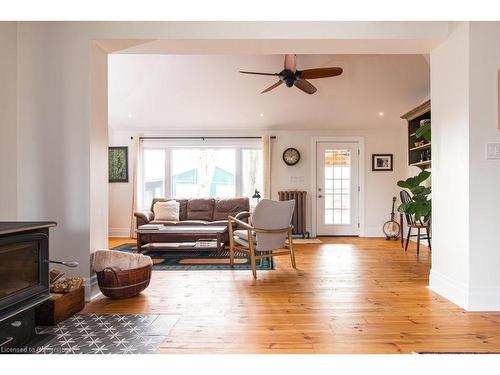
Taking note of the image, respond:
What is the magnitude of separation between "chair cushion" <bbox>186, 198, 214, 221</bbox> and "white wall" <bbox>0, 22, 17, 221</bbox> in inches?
139

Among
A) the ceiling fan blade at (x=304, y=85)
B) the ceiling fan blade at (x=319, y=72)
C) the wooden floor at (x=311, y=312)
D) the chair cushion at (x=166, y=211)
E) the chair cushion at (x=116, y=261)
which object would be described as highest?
the ceiling fan blade at (x=319, y=72)

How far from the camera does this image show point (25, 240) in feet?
5.70

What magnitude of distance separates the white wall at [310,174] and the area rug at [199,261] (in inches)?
91.3

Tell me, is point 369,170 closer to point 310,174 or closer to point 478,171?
point 310,174

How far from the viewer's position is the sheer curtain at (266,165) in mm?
6406

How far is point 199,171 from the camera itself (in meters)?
6.72

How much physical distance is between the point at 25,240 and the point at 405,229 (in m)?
6.17

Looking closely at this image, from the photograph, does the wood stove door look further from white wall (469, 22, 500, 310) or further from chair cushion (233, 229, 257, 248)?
white wall (469, 22, 500, 310)

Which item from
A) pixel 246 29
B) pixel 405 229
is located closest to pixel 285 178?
pixel 405 229

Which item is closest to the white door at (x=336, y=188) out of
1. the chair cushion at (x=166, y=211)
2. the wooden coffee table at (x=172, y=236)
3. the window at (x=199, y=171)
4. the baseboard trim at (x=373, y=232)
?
the baseboard trim at (x=373, y=232)

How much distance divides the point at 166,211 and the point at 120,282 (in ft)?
11.0

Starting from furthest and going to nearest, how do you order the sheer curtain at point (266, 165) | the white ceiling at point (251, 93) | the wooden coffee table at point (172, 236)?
1. the sheer curtain at point (266, 165)
2. the white ceiling at point (251, 93)
3. the wooden coffee table at point (172, 236)

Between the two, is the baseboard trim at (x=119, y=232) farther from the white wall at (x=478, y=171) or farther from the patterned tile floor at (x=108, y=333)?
the white wall at (x=478, y=171)
